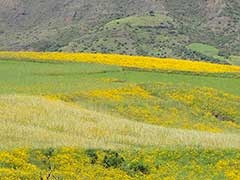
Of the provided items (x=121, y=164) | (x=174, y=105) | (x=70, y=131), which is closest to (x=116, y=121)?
(x=70, y=131)

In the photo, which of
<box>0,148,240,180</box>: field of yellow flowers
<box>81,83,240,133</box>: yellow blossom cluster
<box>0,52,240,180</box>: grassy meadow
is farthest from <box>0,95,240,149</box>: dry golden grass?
<box>81,83,240,133</box>: yellow blossom cluster

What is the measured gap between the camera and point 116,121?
30219 mm

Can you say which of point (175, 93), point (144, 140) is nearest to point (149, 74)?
point (175, 93)

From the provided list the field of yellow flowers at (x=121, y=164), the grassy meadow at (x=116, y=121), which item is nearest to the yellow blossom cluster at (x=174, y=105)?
the grassy meadow at (x=116, y=121)

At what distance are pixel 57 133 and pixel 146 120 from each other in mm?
11482

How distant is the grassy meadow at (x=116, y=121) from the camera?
67.0 feet

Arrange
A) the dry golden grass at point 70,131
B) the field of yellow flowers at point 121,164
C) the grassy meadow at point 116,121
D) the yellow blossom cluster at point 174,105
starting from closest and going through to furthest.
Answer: the field of yellow flowers at point 121,164 < the grassy meadow at point 116,121 < the dry golden grass at point 70,131 < the yellow blossom cluster at point 174,105

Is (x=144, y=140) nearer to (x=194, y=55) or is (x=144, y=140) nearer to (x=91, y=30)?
(x=194, y=55)

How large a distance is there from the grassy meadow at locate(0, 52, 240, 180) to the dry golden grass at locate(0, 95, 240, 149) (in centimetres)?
5

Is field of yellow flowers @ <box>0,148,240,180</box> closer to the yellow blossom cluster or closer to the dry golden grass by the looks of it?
the dry golden grass

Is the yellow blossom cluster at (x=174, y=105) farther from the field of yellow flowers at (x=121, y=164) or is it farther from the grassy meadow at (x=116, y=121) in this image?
the field of yellow flowers at (x=121, y=164)

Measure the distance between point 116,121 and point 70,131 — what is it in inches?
196

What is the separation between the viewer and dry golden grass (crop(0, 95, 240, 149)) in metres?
22.5

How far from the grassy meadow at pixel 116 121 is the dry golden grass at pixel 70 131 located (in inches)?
1.8
